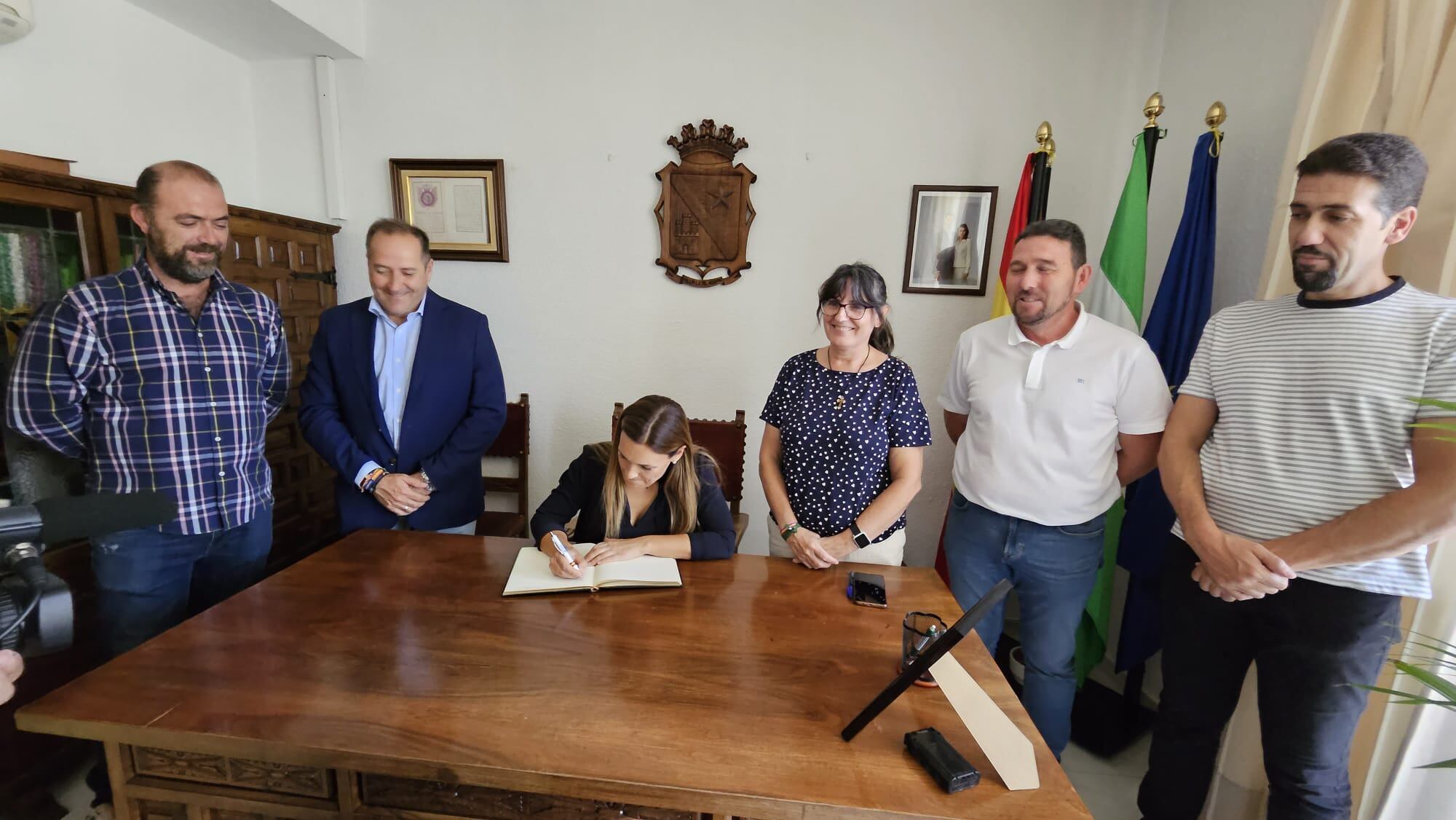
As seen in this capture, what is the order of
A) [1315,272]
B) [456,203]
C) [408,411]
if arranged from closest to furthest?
[1315,272] < [408,411] < [456,203]

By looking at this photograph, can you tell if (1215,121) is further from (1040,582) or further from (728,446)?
(728,446)

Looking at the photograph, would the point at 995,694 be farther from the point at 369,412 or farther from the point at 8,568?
the point at 369,412

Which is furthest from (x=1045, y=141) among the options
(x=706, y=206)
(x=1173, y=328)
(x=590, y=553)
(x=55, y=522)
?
(x=55, y=522)

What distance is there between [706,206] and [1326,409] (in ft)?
6.67

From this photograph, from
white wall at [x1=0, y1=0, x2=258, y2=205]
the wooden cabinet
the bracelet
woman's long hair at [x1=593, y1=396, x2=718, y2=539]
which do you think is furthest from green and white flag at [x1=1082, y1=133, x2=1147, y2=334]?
white wall at [x1=0, y1=0, x2=258, y2=205]

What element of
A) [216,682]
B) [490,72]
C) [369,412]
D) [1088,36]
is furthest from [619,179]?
[216,682]

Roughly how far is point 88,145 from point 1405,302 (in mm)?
3558

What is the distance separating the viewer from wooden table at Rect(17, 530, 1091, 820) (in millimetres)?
814

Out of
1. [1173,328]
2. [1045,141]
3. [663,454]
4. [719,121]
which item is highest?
[719,121]

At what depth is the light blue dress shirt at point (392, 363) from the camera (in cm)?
179

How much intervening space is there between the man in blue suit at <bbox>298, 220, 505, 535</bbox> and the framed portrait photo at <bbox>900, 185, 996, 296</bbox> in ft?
5.84

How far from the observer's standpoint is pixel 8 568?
2.24ft

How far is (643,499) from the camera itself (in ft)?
5.19

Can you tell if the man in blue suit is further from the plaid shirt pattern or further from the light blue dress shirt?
the plaid shirt pattern
